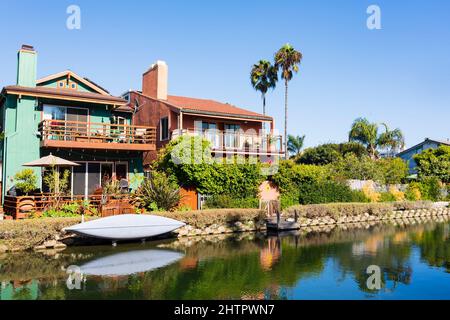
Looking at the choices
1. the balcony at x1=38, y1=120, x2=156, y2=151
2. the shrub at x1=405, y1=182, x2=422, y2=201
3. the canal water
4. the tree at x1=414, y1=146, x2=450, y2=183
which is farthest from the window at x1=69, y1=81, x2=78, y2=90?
the tree at x1=414, y1=146, x2=450, y2=183

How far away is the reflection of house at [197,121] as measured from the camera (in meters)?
26.5

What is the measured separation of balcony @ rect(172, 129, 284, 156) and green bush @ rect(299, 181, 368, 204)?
3.31 meters

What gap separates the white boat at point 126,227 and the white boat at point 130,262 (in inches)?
48.5

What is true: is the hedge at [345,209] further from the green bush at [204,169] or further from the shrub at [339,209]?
the green bush at [204,169]

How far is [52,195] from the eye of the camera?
62.1 feet

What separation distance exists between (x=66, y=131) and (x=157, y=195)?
19.3 feet

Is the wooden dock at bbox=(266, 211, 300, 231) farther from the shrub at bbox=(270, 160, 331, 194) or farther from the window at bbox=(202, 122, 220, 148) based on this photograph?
the window at bbox=(202, 122, 220, 148)

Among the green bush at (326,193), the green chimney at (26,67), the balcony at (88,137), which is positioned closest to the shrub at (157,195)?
the balcony at (88,137)

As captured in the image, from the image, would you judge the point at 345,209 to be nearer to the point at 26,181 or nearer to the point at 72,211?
the point at 72,211

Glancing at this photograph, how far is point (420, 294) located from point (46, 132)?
18462mm

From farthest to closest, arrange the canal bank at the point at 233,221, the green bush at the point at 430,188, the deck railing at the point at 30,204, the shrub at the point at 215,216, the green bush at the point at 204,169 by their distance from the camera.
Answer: the green bush at the point at 430,188 → the green bush at the point at 204,169 → the shrub at the point at 215,216 → the deck railing at the point at 30,204 → the canal bank at the point at 233,221

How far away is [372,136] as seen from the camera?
50781mm
